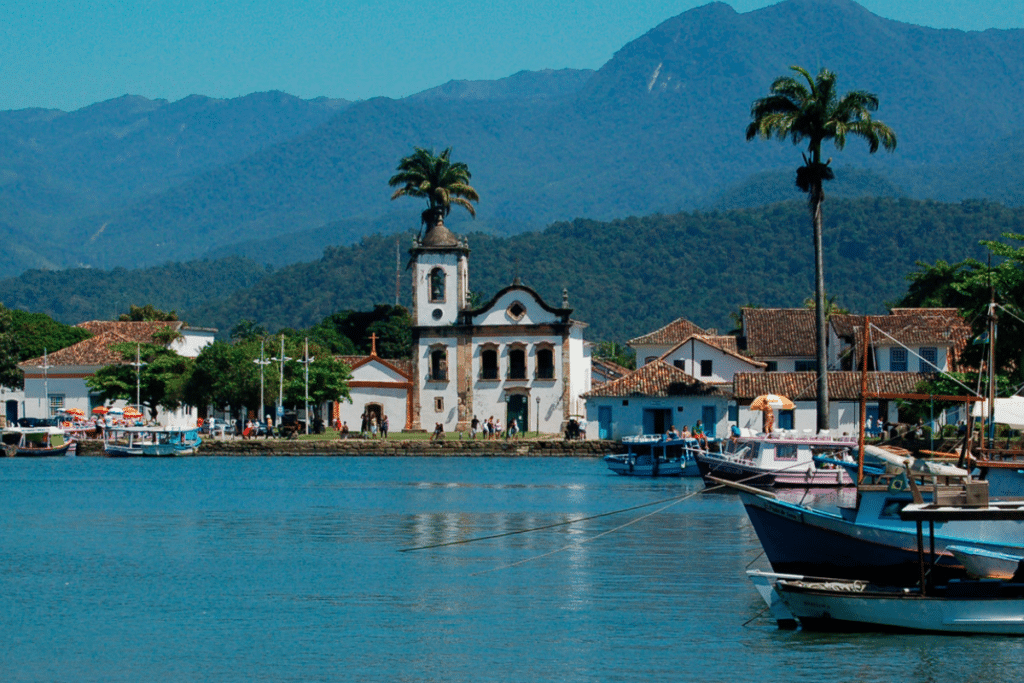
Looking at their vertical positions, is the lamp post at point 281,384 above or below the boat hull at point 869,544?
above

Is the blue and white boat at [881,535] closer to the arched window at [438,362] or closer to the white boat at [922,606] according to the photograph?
the white boat at [922,606]

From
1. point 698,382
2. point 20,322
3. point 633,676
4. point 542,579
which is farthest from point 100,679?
point 20,322

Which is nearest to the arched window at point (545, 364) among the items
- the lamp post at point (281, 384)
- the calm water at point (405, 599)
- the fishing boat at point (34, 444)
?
the lamp post at point (281, 384)

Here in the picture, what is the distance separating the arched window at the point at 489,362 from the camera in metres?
79.1

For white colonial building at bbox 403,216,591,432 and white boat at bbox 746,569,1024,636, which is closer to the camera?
white boat at bbox 746,569,1024,636

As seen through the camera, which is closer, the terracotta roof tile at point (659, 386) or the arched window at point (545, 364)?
the terracotta roof tile at point (659, 386)

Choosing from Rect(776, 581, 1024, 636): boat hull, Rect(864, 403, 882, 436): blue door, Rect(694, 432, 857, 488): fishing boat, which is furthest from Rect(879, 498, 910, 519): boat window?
Rect(864, 403, 882, 436): blue door

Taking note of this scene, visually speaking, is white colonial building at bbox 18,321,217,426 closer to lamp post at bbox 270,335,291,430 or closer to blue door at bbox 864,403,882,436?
lamp post at bbox 270,335,291,430

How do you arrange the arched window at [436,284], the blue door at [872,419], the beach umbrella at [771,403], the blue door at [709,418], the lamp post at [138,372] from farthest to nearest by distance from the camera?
the lamp post at [138,372], the arched window at [436,284], the blue door at [709,418], the blue door at [872,419], the beach umbrella at [771,403]

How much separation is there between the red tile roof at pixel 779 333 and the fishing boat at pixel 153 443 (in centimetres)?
3136

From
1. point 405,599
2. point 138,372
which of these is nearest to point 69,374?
point 138,372

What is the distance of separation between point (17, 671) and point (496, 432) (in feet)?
188

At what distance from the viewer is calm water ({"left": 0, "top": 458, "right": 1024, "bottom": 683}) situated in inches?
791

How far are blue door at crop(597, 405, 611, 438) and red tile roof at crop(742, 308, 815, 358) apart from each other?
1478 cm
